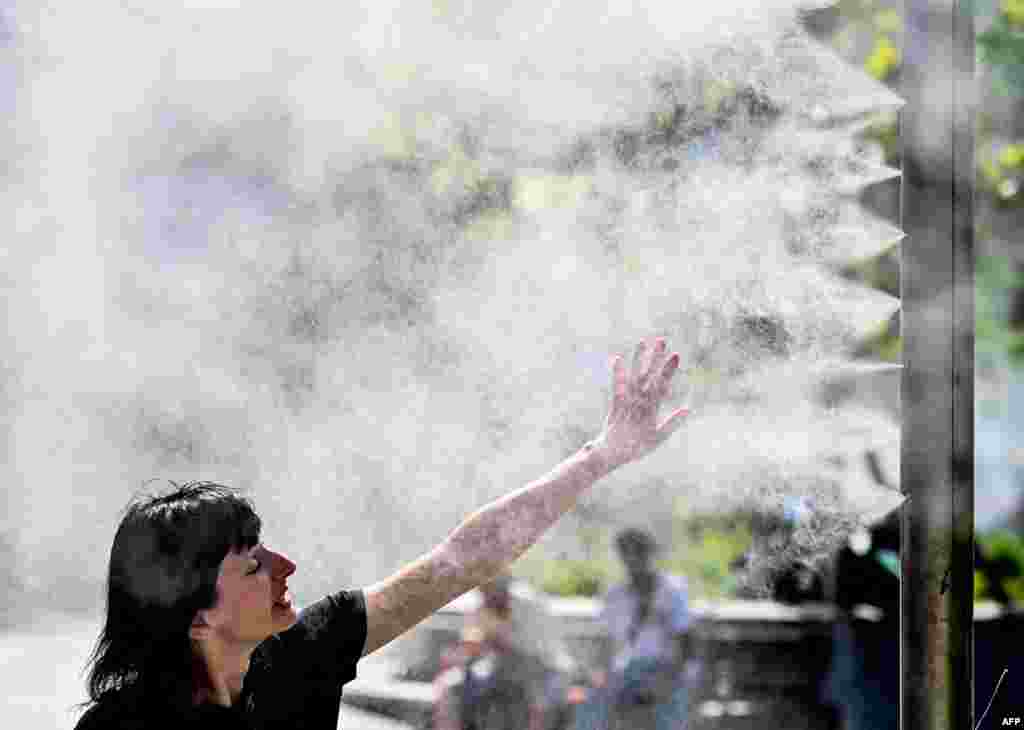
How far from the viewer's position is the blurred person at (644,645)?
2096mm

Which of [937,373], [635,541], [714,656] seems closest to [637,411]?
[635,541]

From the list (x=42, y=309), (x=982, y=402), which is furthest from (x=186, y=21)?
(x=982, y=402)

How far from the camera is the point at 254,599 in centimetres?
168

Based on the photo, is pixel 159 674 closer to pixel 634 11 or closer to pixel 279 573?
pixel 279 573

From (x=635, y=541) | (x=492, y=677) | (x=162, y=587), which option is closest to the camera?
(x=162, y=587)

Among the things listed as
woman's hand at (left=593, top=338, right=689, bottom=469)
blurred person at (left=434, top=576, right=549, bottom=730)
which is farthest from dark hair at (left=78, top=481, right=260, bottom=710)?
woman's hand at (left=593, top=338, right=689, bottom=469)

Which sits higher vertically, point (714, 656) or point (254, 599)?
point (254, 599)

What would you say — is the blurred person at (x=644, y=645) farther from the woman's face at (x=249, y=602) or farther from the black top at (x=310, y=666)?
the woman's face at (x=249, y=602)

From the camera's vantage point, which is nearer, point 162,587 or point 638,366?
point 162,587

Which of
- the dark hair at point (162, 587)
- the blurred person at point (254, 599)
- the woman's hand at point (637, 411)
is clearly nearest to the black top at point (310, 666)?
the blurred person at point (254, 599)

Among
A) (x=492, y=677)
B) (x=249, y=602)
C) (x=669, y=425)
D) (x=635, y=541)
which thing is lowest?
(x=492, y=677)

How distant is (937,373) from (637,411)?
516 mm

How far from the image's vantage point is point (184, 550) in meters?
1.69

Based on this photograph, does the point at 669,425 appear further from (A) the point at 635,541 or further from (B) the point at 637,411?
(A) the point at 635,541
